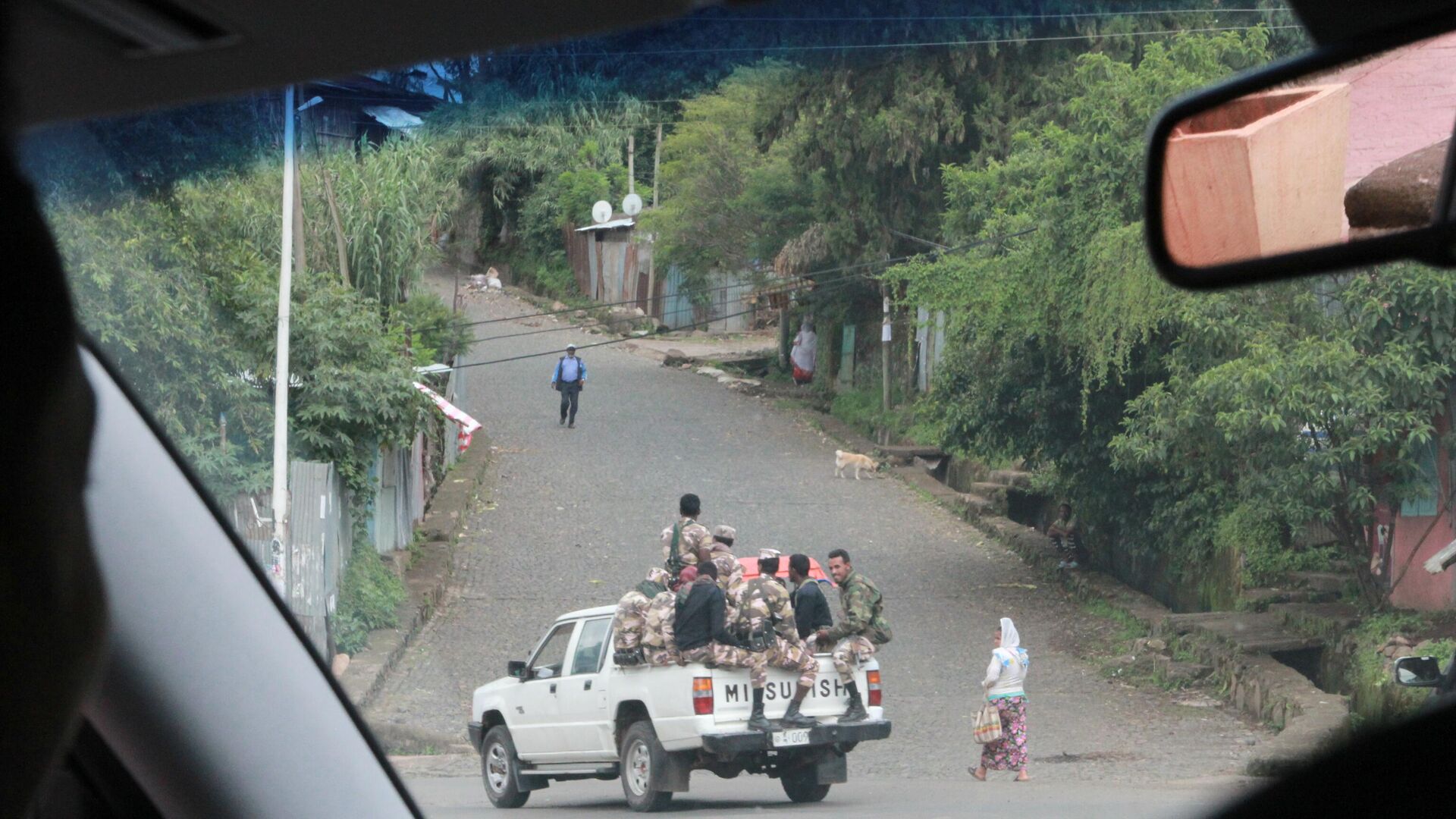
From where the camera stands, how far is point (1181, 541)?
11.4 meters

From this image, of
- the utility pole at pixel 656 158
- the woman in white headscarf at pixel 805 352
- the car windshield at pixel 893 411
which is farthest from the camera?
the woman in white headscarf at pixel 805 352

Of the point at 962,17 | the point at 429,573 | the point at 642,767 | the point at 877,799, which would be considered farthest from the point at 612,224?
the point at 877,799

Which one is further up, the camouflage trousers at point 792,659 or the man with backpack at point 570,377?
the man with backpack at point 570,377

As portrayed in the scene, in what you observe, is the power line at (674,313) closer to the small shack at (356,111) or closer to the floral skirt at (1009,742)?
the floral skirt at (1009,742)

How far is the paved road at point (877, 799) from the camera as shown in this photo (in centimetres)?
635

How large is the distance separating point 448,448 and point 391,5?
16052 millimetres

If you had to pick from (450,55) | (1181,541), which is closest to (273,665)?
(450,55)

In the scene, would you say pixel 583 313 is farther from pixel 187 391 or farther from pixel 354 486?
pixel 187 391

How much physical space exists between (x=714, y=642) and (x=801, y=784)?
0.92 meters

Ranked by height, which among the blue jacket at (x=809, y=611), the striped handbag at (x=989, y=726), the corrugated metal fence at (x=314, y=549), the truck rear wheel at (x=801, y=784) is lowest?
the truck rear wheel at (x=801, y=784)

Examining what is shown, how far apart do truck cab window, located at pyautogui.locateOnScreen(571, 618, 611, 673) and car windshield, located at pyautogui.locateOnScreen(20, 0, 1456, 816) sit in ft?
0.06

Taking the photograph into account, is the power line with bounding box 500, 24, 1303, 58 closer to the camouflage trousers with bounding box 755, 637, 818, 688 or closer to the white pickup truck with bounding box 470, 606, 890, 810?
the camouflage trousers with bounding box 755, 637, 818, 688

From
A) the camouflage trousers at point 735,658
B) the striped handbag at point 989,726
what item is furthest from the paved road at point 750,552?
the camouflage trousers at point 735,658

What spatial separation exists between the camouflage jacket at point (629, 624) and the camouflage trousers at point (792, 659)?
74cm
